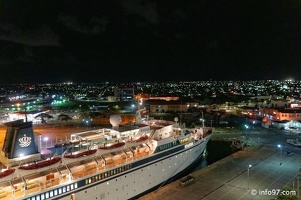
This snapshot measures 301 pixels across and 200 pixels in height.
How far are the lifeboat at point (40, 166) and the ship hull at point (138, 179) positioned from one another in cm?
157

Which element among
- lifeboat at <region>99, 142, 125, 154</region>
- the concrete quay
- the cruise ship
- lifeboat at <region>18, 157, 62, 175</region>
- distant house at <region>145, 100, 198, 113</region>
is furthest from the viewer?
distant house at <region>145, 100, 198, 113</region>

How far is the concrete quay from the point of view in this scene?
21359mm

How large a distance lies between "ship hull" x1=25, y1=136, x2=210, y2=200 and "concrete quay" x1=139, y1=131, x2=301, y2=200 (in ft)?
4.73

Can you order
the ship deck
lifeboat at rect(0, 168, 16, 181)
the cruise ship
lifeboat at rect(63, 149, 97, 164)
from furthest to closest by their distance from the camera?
1. lifeboat at rect(63, 149, 97, 164)
2. the cruise ship
3. the ship deck
4. lifeboat at rect(0, 168, 16, 181)

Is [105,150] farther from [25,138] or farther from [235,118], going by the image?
[235,118]

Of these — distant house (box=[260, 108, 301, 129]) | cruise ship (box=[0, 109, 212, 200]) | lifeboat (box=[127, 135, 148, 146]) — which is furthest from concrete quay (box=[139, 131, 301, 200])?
distant house (box=[260, 108, 301, 129])

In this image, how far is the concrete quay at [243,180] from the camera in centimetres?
2136

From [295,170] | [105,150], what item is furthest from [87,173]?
[295,170]

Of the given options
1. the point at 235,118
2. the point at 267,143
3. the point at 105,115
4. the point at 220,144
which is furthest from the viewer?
the point at 105,115

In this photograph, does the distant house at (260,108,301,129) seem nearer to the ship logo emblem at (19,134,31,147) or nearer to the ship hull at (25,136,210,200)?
the ship hull at (25,136,210,200)

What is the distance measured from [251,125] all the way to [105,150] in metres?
40.2

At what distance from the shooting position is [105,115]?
66.8 m

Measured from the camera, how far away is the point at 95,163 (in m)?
20.8

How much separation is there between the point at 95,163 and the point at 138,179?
14.0 feet
